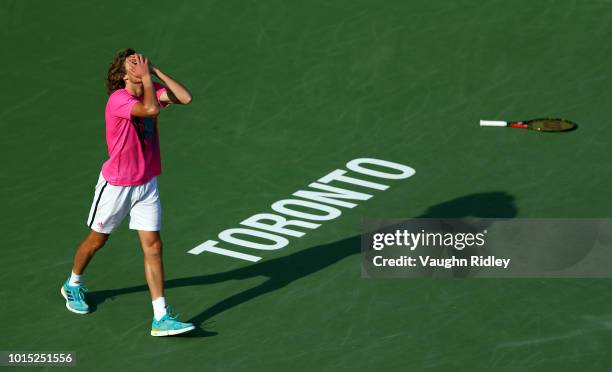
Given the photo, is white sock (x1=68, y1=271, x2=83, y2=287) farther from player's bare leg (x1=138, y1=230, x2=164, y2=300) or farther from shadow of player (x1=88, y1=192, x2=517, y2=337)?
player's bare leg (x1=138, y1=230, x2=164, y2=300)

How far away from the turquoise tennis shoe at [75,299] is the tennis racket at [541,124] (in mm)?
5461

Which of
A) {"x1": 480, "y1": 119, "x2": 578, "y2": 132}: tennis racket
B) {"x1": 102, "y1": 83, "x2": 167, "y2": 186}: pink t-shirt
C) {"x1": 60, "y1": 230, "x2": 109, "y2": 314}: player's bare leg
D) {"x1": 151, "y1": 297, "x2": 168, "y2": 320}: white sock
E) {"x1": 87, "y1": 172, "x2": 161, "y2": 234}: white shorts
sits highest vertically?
{"x1": 480, "y1": 119, "x2": 578, "y2": 132}: tennis racket

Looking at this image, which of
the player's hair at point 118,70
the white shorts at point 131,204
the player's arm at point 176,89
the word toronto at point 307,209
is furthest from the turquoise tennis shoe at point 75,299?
the player's arm at point 176,89

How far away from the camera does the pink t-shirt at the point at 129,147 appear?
12398mm

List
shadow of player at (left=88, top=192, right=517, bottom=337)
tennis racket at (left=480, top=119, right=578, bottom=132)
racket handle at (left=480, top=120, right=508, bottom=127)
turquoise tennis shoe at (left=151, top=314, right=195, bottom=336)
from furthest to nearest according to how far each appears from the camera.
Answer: racket handle at (left=480, top=120, right=508, bottom=127), tennis racket at (left=480, top=119, right=578, bottom=132), shadow of player at (left=88, top=192, right=517, bottom=337), turquoise tennis shoe at (left=151, top=314, right=195, bottom=336)

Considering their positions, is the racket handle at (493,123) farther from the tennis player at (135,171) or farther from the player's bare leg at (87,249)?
the player's bare leg at (87,249)

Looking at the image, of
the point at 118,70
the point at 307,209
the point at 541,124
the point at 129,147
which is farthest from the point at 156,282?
the point at 541,124

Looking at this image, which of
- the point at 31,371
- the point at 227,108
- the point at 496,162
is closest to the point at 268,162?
the point at 227,108

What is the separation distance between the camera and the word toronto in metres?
14.2

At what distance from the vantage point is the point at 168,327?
494 inches

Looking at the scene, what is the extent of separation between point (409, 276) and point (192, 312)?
2.12 m

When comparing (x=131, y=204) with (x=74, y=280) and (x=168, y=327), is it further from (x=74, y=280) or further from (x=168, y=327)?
(x=168, y=327)

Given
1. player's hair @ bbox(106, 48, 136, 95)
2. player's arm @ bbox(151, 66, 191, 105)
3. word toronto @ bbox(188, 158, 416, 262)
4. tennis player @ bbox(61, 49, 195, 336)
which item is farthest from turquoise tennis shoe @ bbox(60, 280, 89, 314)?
player's arm @ bbox(151, 66, 191, 105)

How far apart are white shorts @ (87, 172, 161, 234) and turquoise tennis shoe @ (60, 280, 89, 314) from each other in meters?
0.75
